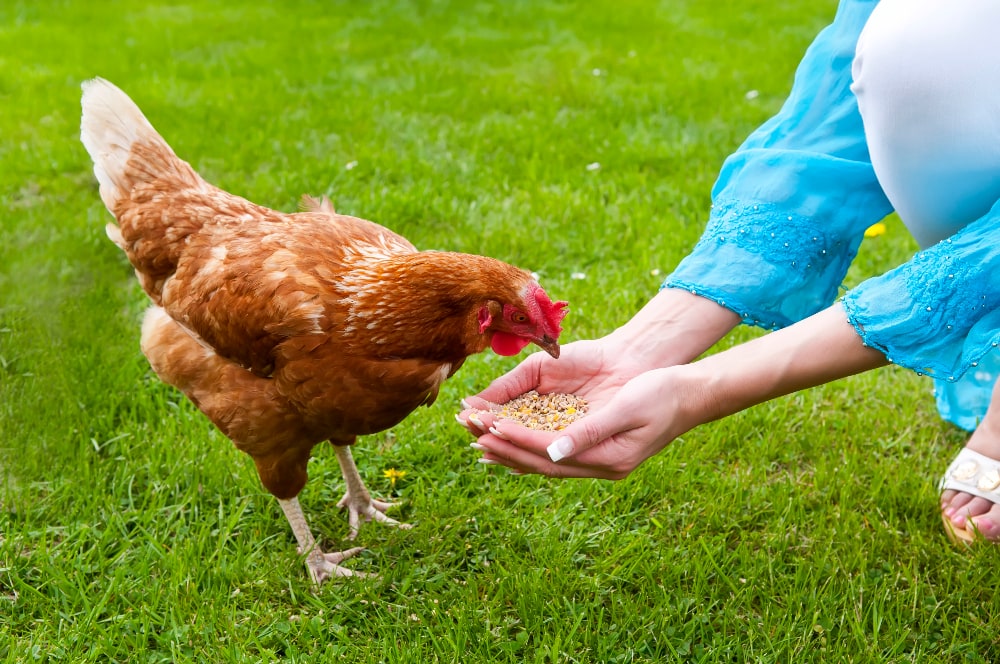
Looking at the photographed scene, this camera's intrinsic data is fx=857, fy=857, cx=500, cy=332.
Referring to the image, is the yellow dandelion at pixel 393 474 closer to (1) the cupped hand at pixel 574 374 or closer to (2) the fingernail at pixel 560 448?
(1) the cupped hand at pixel 574 374

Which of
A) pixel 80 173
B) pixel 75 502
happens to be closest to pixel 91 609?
pixel 75 502

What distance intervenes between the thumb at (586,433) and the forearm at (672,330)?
1.63 ft

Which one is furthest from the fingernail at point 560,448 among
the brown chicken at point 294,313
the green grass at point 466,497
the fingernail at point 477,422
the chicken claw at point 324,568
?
the chicken claw at point 324,568

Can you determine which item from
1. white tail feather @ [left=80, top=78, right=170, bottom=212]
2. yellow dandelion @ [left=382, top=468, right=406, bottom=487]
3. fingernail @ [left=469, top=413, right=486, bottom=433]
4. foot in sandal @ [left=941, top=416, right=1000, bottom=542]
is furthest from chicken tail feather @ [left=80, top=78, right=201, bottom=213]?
foot in sandal @ [left=941, top=416, right=1000, bottom=542]

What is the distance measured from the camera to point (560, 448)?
1.86 metres

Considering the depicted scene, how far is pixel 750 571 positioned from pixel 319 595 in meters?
1.26

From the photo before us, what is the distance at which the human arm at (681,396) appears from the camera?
1.93 meters

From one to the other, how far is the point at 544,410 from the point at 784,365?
0.67 meters

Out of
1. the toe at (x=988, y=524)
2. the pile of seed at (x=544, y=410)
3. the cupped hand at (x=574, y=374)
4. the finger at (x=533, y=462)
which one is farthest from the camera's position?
the toe at (x=988, y=524)

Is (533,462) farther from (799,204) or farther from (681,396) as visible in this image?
(799,204)

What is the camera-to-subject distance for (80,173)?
4.94 meters

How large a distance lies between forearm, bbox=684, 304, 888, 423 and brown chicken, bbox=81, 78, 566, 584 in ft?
1.32

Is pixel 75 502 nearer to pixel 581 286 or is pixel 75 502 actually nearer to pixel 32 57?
pixel 581 286

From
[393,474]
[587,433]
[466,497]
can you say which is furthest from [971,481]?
[393,474]
